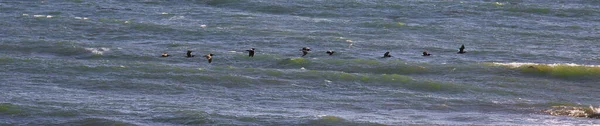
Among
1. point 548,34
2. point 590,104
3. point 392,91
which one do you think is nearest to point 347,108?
point 392,91

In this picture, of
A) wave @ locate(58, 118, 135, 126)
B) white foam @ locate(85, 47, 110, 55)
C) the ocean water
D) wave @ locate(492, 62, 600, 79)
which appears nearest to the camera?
wave @ locate(58, 118, 135, 126)

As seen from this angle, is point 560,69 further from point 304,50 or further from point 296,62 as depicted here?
point 296,62

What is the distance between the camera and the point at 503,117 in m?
34.0

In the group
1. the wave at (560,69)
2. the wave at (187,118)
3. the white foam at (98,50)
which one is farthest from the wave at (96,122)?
the wave at (560,69)

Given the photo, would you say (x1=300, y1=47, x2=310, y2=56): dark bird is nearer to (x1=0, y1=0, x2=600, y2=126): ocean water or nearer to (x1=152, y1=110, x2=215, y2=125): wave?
(x1=0, y1=0, x2=600, y2=126): ocean water

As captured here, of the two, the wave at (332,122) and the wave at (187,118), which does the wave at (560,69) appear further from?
the wave at (187,118)

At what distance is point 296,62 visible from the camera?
43000 millimetres

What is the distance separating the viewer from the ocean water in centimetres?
3438

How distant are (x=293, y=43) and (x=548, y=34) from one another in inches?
416

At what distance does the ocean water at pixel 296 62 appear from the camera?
113 ft

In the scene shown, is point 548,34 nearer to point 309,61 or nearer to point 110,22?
point 309,61

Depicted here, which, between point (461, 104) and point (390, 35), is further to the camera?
point (390, 35)

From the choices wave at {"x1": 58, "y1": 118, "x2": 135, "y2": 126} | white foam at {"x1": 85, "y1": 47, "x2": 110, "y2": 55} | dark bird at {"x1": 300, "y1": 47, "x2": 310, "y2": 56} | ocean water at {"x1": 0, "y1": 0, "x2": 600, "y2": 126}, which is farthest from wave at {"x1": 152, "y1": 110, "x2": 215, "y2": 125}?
white foam at {"x1": 85, "y1": 47, "x2": 110, "y2": 55}

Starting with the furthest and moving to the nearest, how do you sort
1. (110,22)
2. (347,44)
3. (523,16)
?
(523,16), (110,22), (347,44)
